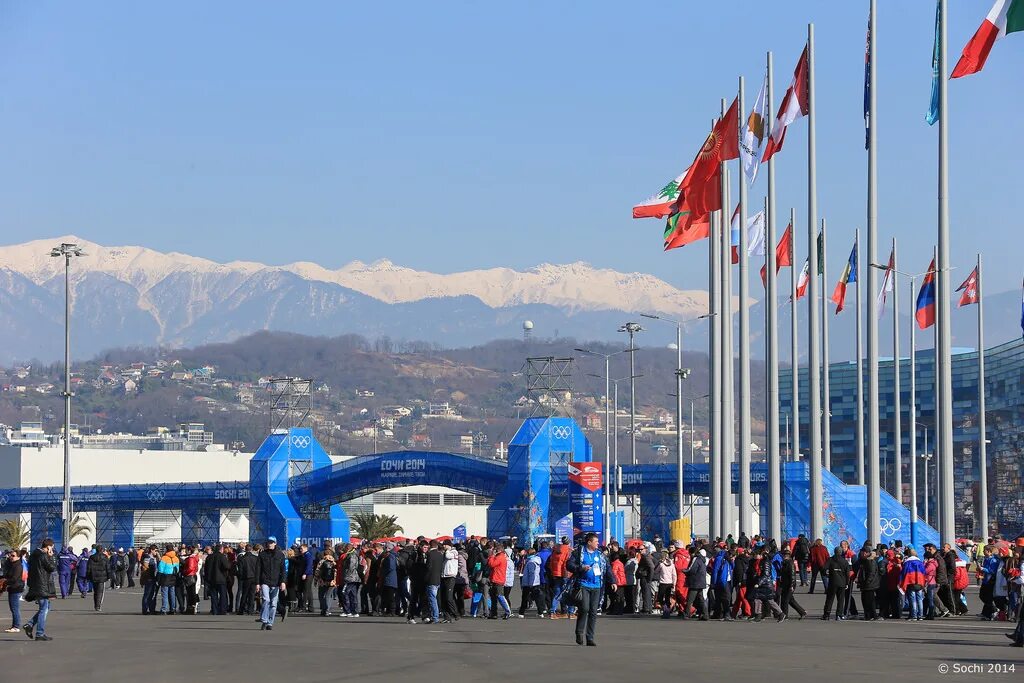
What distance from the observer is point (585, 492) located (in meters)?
55.6

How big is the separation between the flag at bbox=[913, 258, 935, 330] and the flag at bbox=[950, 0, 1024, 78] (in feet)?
59.1

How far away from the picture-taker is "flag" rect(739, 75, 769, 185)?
4191cm

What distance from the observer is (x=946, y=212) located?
37094 mm

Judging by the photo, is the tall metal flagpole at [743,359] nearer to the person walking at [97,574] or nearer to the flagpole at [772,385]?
the flagpole at [772,385]

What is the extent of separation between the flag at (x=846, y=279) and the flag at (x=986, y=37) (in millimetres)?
26317

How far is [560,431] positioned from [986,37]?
43.8m

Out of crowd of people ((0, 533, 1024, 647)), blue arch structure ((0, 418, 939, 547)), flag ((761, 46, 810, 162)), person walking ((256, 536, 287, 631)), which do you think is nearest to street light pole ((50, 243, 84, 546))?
blue arch structure ((0, 418, 939, 547))

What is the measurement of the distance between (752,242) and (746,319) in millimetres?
5193

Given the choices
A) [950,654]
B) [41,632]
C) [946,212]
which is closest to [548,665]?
[950,654]

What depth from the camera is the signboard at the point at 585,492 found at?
55.2m

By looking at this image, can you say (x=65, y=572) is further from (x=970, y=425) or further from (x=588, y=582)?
(x=970, y=425)

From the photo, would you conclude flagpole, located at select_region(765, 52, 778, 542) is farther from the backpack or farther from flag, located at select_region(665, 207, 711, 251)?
the backpack

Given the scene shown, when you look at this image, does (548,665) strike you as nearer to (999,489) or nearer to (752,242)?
(752,242)

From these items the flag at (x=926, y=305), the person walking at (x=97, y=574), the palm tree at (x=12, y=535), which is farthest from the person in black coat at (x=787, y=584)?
the palm tree at (x=12, y=535)
